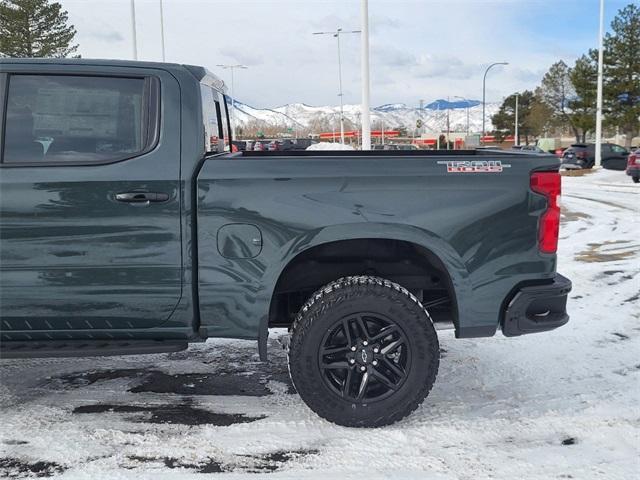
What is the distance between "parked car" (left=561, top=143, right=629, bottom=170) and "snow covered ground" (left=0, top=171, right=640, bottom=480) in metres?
29.7

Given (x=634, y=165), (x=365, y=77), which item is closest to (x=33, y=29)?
(x=365, y=77)

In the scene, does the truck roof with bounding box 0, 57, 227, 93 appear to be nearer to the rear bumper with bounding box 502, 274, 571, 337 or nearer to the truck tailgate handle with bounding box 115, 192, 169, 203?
the truck tailgate handle with bounding box 115, 192, 169, 203

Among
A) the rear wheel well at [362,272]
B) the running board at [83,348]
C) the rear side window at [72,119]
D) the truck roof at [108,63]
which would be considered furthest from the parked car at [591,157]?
the running board at [83,348]

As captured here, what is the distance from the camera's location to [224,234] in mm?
3355

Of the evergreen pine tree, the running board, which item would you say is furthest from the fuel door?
the evergreen pine tree

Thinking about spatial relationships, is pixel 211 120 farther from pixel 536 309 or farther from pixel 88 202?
pixel 536 309

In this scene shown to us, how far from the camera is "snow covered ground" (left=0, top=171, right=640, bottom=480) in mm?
3098

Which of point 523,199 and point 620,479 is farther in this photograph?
point 523,199

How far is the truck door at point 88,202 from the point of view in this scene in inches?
130

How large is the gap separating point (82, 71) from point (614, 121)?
47345 millimetres

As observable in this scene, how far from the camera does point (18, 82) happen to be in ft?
11.3

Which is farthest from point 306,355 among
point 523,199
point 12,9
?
point 12,9

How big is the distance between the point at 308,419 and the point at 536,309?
1508 mm

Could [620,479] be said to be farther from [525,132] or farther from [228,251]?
[525,132]
